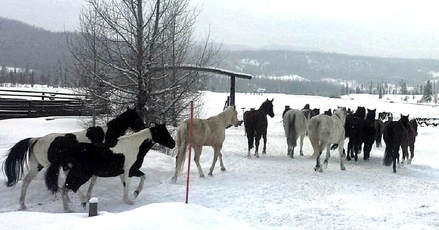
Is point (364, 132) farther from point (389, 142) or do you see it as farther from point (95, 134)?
point (95, 134)

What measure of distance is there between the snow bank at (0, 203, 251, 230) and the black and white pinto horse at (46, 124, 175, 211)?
207 centimetres

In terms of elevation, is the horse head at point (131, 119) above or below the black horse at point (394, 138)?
above

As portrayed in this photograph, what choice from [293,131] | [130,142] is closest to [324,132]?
[293,131]

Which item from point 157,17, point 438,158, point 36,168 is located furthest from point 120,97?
point 438,158

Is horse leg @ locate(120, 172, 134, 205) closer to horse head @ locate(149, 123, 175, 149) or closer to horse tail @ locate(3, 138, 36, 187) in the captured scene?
horse head @ locate(149, 123, 175, 149)

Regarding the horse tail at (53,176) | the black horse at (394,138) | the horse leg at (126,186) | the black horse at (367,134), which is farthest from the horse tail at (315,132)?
the horse tail at (53,176)

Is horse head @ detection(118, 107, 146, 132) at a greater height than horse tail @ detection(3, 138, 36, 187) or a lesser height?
greater

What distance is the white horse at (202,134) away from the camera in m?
10.2

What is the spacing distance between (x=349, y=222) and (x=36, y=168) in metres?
5.81

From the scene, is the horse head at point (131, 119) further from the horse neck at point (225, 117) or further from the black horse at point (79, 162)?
the horse neck at point (225, 117)

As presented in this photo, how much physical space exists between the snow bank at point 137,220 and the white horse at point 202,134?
425 cm

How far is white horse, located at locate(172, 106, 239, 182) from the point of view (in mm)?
10172

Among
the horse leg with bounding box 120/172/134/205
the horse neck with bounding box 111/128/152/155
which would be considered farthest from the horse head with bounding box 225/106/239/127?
the horse leg with bounding box 120/172/134/205

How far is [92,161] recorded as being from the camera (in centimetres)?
777
